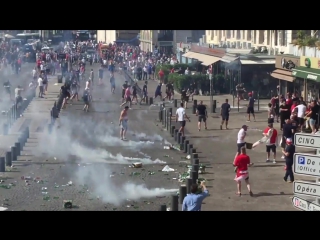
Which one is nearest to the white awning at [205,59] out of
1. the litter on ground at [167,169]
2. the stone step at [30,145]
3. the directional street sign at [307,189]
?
the stone step at [30,145]

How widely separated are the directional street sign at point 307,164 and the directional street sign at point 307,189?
0.13m

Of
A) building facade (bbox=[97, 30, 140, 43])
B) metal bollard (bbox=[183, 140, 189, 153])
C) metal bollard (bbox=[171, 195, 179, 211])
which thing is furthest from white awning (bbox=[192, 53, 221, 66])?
building facade (bbox=[97, 30, 140, 43])

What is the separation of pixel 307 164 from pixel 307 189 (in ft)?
1.03

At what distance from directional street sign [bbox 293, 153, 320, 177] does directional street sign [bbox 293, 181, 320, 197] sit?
0.42 ft

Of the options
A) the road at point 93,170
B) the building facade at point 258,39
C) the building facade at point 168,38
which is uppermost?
the building facade at point 168,38

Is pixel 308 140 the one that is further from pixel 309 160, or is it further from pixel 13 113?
pixel 13 113

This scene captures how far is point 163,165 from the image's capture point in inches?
798

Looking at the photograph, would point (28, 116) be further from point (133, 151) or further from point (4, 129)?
point (133, 151)

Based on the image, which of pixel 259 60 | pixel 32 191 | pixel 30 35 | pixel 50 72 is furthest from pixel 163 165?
pixel 30 35

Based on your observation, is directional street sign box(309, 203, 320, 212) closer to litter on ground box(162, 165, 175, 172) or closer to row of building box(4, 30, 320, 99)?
litter on ground box(162, 165, 175, 172)

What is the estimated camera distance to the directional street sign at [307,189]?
30.0 feet

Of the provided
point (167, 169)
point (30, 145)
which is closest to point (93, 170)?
point (167, 169)

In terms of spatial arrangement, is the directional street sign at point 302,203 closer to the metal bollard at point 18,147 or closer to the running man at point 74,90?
the metal bollard at point 18,147

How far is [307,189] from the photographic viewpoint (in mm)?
9273
